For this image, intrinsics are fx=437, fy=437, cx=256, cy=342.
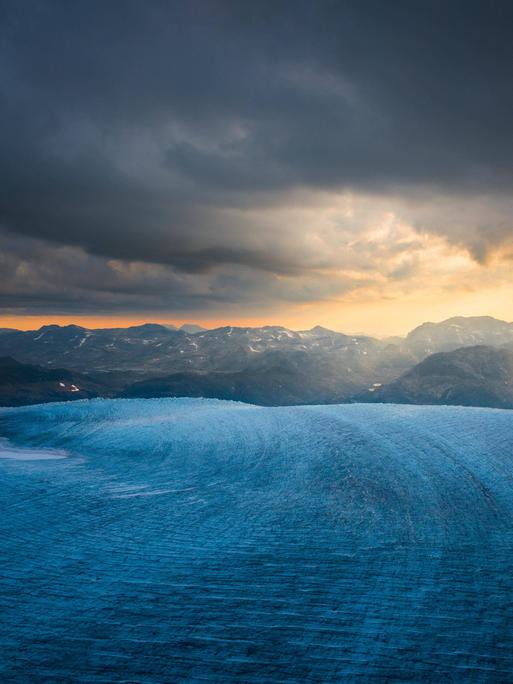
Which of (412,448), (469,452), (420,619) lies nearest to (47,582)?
(420,619)

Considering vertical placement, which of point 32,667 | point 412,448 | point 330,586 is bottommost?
point 32,667

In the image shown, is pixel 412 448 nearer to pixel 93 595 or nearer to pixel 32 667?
pixel 93 595

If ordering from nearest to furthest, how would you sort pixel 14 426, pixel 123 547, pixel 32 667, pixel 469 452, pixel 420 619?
pixel 32 667, pixel 420 619, pixel 123 547, pixel 469 452, pixel 14 426

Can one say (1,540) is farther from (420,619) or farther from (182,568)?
(420,619)

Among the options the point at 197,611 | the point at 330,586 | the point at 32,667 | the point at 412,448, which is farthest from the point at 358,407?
the point at 32,667

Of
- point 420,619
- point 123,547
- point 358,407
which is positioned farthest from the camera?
point 358,407

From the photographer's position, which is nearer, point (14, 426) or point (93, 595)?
point (93, 595)

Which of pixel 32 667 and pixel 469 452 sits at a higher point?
pixel 469 452
